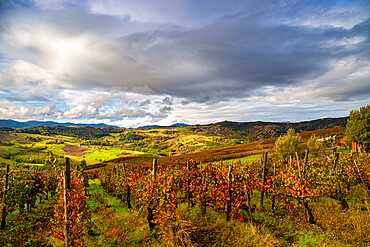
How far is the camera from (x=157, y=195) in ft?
31.7

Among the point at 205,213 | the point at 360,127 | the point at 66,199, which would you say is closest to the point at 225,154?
the point at 360,127

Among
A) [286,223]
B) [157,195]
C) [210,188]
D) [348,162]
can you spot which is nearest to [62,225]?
[157,195]

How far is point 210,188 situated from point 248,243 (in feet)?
14.8

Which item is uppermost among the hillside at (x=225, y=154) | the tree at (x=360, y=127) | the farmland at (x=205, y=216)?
the tree at (x=360, y=127)

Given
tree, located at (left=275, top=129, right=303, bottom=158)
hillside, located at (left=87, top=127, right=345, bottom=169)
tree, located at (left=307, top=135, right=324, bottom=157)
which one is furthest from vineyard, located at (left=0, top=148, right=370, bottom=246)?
hillside, located at (left=87, top=127, right=345, bottom=169)

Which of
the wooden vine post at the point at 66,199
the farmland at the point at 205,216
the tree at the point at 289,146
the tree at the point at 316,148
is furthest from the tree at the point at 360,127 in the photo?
the wooden vine post at the point at 66,199

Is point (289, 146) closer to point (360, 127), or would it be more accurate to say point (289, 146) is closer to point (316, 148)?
point (316, 148)

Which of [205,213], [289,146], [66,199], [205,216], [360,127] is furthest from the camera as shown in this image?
[289,146]

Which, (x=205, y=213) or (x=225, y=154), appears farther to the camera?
(x=225, y=154)

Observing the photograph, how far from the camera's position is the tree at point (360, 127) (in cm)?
3588

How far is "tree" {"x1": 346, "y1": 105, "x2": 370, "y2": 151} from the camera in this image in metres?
35.9

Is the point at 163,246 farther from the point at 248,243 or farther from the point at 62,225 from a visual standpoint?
the point at 62,225

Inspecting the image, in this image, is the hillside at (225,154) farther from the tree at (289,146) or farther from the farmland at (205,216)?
the farmland at (205,216)

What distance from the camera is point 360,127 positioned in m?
36.5
